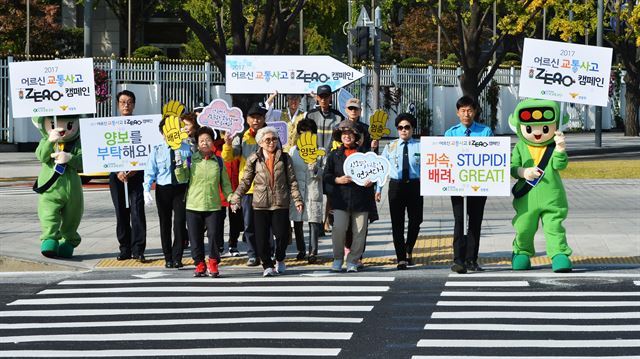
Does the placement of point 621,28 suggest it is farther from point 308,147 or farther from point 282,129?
point 308,147

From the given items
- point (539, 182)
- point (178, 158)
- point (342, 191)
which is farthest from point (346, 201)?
point (539, 182)

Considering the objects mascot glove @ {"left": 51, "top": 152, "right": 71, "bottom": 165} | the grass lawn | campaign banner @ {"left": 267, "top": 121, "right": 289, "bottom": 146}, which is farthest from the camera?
the grass lawn

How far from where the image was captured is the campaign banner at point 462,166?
13875mm

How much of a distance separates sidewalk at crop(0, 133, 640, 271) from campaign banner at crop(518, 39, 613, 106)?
5.75 feet

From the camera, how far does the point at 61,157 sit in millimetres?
A: 14977

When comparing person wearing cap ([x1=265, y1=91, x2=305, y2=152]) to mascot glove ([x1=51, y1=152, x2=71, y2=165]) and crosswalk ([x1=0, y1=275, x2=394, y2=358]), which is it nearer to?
mascot glove ([x1=51, y1=152, x2=71, y2=165])

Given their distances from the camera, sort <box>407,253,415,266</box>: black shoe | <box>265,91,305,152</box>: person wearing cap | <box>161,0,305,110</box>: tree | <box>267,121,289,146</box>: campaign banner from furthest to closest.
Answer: <box>161,0,305,110</box>: tree, <box>265,91,305,152</box>: person wearing cap, <box>267,121,289,146</box>: campaign banner, <box>407,253,415,266</box>: black shoe

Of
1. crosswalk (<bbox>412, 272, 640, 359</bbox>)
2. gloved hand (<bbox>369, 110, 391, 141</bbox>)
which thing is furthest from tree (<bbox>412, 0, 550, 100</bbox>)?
crosswalk (<bbox>412, 272, 640, 359</bbox>)

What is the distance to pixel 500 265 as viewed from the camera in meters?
14.6

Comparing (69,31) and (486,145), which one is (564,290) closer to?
(486,145)

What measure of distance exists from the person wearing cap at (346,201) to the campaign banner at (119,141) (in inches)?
78.5

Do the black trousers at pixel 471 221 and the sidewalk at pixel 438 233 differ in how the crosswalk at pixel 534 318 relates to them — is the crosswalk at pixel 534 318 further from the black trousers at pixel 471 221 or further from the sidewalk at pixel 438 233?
the sidewalk at pixel 438 233

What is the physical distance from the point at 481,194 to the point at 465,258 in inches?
27.6

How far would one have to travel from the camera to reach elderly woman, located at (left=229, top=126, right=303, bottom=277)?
1396cm
